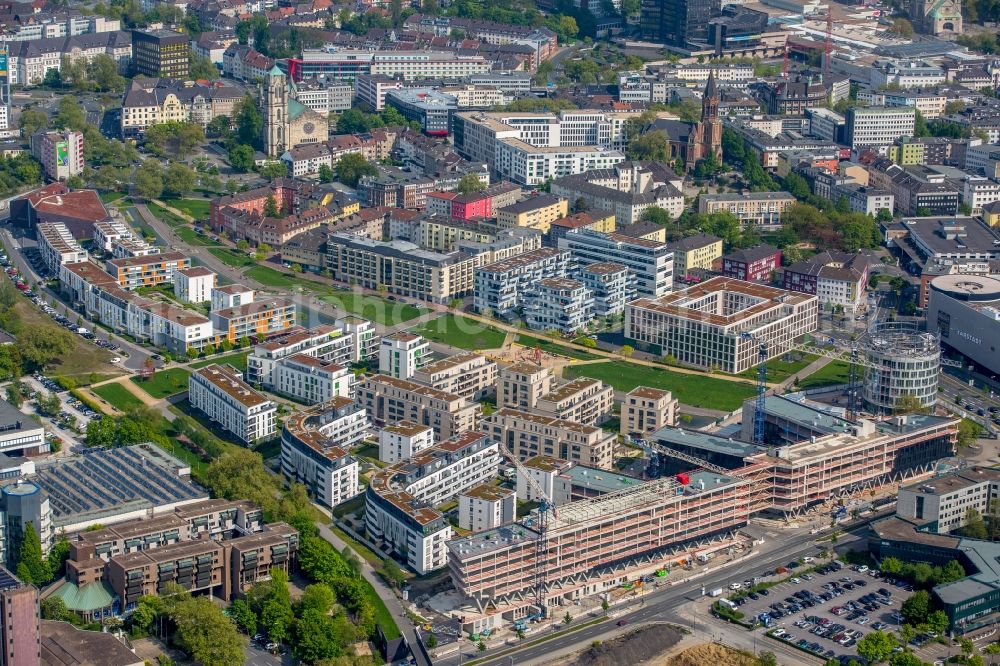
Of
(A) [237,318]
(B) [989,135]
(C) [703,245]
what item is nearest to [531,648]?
(A) [237,318]

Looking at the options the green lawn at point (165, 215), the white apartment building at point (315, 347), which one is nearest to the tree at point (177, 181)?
the green lawn at point (165, 215)

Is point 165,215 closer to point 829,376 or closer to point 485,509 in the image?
point 829,376

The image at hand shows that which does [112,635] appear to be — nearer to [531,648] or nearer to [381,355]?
[531,648]

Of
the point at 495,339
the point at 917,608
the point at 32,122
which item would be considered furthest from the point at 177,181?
the point at 917,608

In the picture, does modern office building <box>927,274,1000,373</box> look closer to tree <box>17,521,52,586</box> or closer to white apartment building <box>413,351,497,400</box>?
white apartment building <box>413,351,497,400</box>

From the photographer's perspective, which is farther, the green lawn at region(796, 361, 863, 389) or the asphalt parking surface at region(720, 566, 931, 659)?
the green lawn at region(796, 361, 863, 389)

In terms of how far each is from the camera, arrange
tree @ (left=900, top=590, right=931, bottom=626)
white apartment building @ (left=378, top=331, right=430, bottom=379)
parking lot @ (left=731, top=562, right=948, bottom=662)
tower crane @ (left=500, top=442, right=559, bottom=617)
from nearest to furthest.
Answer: parking lot @ (left=731, top=562, right=948, bottom=662)
tree @ (left=900, top=590, right=931, bottom=626)
tower crane @ (left=500, top=442, right=559, bottom=617)
white apartment building @ (left=378, top=331, right=430, bottom=379)

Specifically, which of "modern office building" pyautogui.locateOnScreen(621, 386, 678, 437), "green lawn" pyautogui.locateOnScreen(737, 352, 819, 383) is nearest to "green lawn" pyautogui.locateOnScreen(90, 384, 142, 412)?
"modern office building" pyautogui.locateOnScreen(621, 386, 678, 437)
